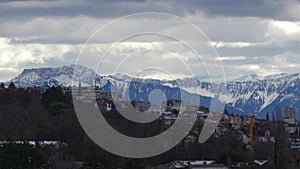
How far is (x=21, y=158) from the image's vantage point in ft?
164

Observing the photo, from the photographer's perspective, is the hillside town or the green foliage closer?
the green foliage

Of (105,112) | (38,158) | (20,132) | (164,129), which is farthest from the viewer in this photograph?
(105,112)

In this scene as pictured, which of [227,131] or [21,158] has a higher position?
[227,131]

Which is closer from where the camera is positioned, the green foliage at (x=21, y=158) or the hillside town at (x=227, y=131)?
the green foliage at (x=21, y=158)

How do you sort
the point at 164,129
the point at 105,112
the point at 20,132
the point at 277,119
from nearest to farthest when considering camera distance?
the point at 277,119 < the point at 20,132 < the point at 164,129 < the point at 105,112

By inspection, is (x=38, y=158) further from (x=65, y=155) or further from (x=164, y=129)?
(x=164, y=129)

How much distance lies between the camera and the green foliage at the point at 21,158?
49.8 m

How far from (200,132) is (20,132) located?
1889cm

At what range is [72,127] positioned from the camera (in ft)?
219

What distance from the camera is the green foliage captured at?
49.8m

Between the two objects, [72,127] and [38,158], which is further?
[72,127]

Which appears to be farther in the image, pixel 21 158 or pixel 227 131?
A: pixel 227 131

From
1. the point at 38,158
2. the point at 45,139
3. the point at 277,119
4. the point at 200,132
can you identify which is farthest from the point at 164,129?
the point at 38,158

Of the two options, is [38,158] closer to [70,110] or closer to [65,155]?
[65,155]
